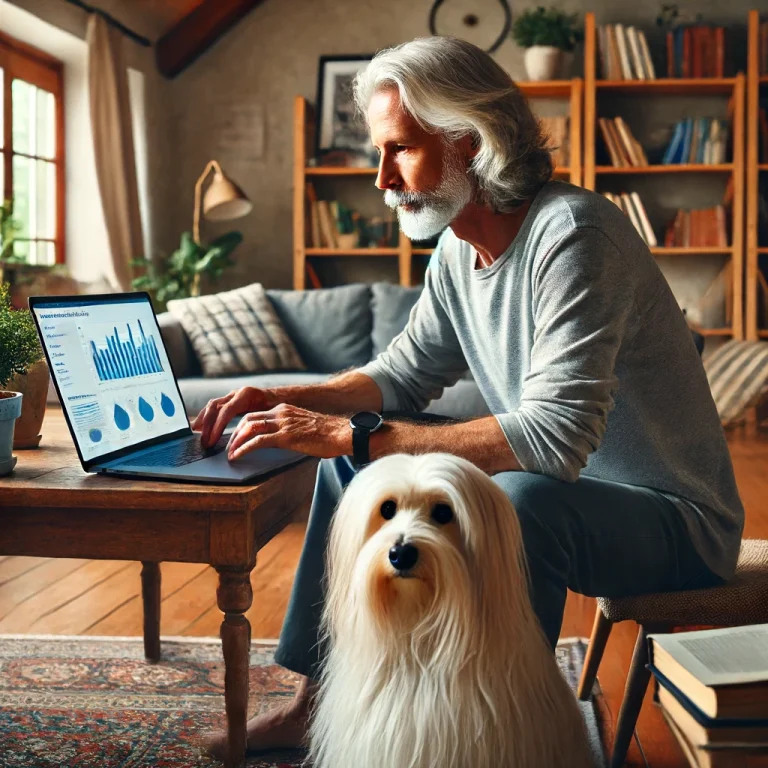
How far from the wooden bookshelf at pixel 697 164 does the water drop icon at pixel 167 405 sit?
163 inches

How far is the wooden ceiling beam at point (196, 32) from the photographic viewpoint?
5.69 metres

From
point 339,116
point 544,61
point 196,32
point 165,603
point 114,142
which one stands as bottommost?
point 165,603

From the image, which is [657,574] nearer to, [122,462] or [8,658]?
[122,462]

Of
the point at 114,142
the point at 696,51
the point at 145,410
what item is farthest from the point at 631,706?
the point at 696,51

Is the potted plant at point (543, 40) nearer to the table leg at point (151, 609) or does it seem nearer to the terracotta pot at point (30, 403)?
the table leg at point (151, 609)

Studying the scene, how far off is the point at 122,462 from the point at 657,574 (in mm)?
801

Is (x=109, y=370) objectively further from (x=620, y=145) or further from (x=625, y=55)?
(x=625, y=55)

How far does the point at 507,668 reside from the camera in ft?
3.71

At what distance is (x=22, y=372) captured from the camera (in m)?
1.56

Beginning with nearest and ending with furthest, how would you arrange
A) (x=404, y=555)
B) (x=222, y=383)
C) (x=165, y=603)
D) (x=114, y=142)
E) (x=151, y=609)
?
(x=404, y=555) → (x=151, y=609) → (x=165, y=603) → (x=222, y=383) → (x=114, y=142)

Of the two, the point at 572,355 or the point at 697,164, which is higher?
the point at 697,164

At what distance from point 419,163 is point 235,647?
31.9 inches

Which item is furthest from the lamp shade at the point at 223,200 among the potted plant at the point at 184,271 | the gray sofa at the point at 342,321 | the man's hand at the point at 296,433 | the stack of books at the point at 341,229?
the man's hand at the point at 296,433

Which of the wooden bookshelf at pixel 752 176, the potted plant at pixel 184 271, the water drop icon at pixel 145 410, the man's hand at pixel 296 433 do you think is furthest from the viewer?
the wooden bookshelf at pixel 752 176
